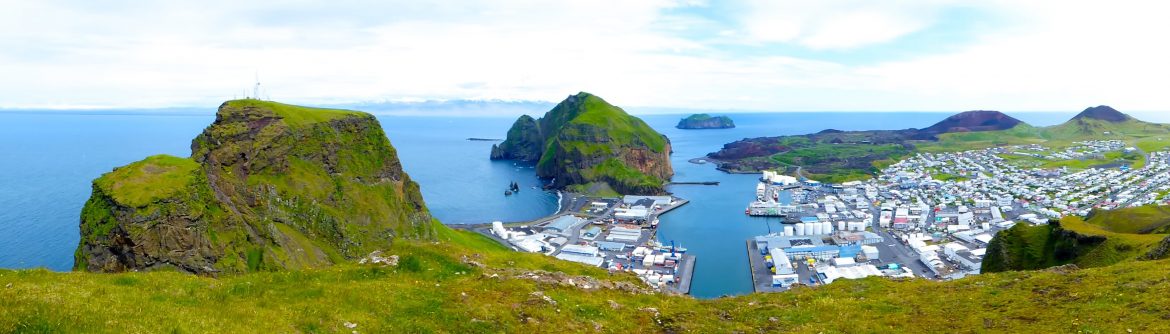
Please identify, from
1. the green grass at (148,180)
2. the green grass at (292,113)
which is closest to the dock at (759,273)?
the green grass at (292,113)

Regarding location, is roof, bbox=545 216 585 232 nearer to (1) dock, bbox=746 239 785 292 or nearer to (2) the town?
(2) the town

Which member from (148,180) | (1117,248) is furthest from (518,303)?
(148,180)

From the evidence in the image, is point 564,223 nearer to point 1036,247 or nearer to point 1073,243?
point 1036,247

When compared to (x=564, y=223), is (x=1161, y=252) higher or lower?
higher

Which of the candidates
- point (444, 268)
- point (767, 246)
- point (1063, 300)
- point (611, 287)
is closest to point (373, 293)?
point (444, 268)

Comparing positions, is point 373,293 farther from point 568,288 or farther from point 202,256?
point 202,256
